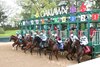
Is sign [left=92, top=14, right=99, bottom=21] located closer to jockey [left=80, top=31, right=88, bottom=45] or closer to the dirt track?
jockey [left=80, top=31, right=88, bottom=45]

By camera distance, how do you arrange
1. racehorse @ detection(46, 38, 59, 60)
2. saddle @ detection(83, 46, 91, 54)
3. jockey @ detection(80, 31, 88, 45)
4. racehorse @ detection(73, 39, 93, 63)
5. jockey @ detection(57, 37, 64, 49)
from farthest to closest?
jockey @ detection(57, 37, 64, 49)
racehorse @ detection(46, 38, 59, 60)
jockey @ detection(80, 31, 88, 45)
saddle @ detection(83, 46, 91, 54)
racehorse @ detection(73, 39, 93, 63)

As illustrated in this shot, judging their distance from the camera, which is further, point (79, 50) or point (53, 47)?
point (53, 47)

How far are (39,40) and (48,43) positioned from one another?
6.30ft

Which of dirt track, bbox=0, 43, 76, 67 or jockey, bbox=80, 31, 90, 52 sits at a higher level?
→ jockey, bbox=80, 31, 90, 52

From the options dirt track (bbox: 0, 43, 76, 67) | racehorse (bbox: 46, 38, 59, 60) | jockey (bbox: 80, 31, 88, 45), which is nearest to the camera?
dirt track (bbox: 0, 43, 76, 67)

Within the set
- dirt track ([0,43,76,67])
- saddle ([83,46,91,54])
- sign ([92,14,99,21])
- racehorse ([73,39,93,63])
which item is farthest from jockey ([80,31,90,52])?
sign ([92,14,99,21])

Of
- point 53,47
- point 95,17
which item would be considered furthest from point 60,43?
point 95,17

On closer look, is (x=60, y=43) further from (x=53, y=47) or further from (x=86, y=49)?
(x=86, y=49)

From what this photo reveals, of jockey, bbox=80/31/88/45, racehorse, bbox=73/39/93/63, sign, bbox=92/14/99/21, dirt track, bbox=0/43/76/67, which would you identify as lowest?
dirt track, bbox=0/43/76/67

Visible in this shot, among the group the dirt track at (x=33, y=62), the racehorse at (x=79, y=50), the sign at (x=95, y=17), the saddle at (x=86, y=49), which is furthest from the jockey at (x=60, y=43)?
the sign at (x=95, y=17)

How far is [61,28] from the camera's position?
56.3ft

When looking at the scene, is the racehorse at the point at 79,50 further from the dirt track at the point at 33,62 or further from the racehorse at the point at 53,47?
the racehorse at the point at 53,47

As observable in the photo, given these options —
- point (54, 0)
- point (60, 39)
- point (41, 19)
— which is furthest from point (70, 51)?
point (54, 0)

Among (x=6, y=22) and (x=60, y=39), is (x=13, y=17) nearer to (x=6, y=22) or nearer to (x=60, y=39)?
(x=6, y=22)
